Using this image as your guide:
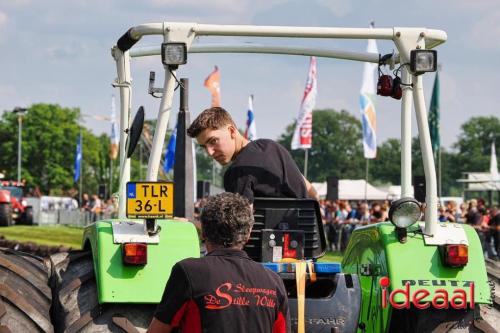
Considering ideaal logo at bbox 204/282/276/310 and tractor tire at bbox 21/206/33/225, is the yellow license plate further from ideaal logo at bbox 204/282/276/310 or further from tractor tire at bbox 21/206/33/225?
tractor tire at bbox 21/206/33/225

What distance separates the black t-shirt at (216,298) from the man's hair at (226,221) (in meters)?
0.07

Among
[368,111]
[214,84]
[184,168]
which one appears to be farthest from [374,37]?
[214,84]

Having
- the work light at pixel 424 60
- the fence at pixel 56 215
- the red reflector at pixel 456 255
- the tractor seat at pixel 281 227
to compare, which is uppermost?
the work light at pixel 424 60

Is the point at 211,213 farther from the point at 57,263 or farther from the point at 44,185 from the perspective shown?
the point at 44,185

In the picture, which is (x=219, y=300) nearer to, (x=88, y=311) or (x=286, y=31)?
(x=88, y=311)

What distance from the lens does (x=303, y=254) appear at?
20.2ft

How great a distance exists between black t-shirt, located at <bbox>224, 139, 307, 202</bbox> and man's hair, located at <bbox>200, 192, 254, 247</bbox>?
6.03 feet

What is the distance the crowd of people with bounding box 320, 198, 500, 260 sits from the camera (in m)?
25.7

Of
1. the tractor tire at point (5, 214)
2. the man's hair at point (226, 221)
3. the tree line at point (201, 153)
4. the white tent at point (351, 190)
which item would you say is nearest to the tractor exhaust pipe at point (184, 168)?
the man's hair at point (226, 221)

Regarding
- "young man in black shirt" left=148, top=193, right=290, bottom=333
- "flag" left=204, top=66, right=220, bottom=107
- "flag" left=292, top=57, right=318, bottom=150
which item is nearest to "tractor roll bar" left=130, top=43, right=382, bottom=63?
"young man in black shirt" left=148, top=193, right=290, bottom=333

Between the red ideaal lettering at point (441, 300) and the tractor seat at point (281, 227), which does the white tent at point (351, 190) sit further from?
the red ideaal lettering at point (441, 300)

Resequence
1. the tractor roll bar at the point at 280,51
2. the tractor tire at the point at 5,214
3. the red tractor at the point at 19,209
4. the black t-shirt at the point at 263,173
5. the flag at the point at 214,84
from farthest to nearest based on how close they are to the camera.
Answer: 1. the red tractor at the point at 19,209
2. the flag at the point at 214,84
3. the tractor tire at the point at 5,214
4. the tractor roll bar at the point at 280,51
5. the black t-shirt at the point at 263,173

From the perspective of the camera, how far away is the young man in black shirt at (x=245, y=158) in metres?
6.15

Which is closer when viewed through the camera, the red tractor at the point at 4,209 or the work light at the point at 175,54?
the work light at the point at 175,54
